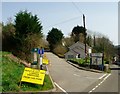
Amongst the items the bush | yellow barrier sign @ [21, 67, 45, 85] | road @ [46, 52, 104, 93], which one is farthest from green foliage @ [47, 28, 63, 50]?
yellow barrier sign @ [21, 67, 45, 85]

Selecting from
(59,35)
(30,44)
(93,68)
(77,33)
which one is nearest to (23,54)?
(30,44)

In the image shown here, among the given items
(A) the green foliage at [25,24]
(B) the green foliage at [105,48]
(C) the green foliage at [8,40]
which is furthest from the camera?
(B) the green foliage at [105,48]

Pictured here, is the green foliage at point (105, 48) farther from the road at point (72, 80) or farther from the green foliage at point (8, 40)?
the road at point (72, 80)

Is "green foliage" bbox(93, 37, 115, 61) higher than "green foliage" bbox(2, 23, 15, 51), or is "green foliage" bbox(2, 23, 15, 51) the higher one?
"green foliage" bbox(93, 37, 115, 61)

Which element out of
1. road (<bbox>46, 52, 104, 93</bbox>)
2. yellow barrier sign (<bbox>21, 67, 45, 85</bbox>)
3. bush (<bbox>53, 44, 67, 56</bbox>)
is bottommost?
road (<bbox>46, 52, 104, 93</bbox>)

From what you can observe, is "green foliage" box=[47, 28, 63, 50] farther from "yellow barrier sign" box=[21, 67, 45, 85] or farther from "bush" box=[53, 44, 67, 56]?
"yellow barrier sign" box=[21, 67, 45, 85]

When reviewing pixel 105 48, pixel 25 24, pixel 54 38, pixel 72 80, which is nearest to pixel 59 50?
pixel 54 38

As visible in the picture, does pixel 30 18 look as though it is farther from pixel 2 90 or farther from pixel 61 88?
pixel 2 90

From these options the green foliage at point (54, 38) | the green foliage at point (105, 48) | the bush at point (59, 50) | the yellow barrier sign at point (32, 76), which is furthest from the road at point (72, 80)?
the green foliage at point (54, 38)

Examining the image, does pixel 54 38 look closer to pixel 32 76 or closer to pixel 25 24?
pixel 25 24

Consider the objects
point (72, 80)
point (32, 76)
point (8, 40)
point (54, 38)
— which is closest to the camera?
point (32, 76)

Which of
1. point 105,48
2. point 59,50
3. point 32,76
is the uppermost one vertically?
point 105,48

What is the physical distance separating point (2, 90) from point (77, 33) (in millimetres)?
110462

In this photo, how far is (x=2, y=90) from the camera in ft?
55.2
